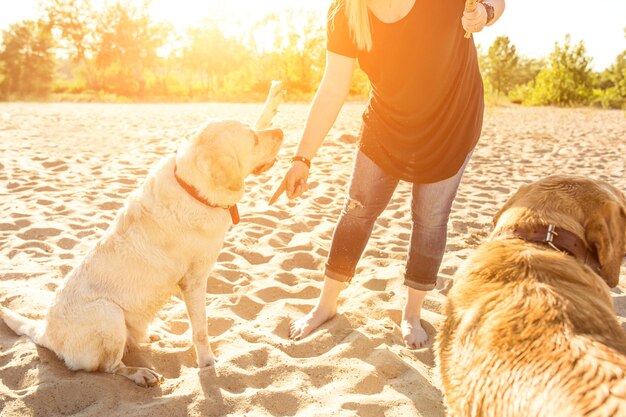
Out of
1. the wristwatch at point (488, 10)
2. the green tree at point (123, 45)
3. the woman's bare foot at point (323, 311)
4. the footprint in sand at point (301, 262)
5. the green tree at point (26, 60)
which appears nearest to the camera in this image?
the wristwatch at point (488, 10)

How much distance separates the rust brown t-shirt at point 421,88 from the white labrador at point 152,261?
79 cm

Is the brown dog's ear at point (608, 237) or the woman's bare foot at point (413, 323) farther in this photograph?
the woman's bare foot at point (413, 323)

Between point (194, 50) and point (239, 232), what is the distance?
Answer: 1727 inches

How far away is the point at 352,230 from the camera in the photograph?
292 centimetres

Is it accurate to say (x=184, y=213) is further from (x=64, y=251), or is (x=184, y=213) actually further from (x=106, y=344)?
(x=64, y=251)

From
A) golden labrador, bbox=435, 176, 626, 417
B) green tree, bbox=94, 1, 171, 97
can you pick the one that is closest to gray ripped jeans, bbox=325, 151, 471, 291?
golden labrador, bbox=435, 176, 626, 417

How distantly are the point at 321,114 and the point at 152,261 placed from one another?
1.28m

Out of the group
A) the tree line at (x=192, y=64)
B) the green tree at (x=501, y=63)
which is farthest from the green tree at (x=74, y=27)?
the green tree at (x=501, y=63)

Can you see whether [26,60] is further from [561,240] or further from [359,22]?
[561,240]

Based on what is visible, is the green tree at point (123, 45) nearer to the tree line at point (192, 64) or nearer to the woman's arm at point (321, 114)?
the tree line at point (192, 64)

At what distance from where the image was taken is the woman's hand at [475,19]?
2.29 meters

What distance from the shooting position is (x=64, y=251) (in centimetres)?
402

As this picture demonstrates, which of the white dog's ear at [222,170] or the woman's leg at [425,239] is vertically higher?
the white dog's ear at [222,170]

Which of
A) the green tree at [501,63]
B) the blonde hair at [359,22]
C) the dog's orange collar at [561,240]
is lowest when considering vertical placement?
the dog's orange collar at [561,240]
